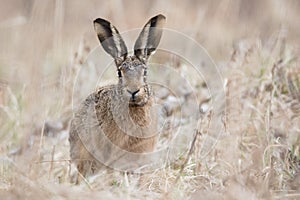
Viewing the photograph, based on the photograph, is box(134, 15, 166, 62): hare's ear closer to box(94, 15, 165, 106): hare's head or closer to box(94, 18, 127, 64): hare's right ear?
box(94, 15, 165, 106): hare's head

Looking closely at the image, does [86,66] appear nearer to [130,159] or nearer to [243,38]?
[243,38]

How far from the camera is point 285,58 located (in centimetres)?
667

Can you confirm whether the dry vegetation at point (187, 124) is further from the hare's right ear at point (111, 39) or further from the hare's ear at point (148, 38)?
the hare's ear at point (148, 38)

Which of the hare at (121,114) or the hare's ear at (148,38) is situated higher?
the hare's ear at (148,38)

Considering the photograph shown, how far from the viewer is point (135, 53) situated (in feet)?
16.9

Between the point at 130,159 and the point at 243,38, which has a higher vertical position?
the point at 243,38

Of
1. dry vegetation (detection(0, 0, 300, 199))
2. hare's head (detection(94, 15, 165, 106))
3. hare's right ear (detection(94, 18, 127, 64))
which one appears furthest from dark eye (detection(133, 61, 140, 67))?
dry vegetation (detection(0, 0, 300, 199))

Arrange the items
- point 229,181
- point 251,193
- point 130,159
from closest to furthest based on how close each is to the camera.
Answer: point 251,193
point 229,181
point 130,159

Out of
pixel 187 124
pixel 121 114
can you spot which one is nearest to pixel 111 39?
pixel 121 114

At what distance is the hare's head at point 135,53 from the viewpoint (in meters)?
4.93

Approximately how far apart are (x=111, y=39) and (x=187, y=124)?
150 cm

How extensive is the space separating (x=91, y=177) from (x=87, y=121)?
0.45m

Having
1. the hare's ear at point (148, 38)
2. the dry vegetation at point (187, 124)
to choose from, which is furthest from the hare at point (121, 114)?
the dry vegetation at point (187, 124)

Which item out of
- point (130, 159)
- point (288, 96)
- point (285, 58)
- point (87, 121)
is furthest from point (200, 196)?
point (285, 58)
